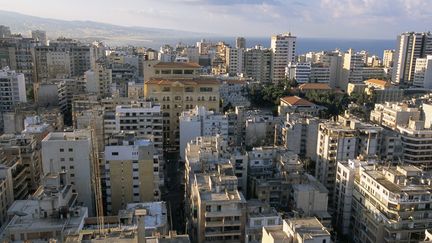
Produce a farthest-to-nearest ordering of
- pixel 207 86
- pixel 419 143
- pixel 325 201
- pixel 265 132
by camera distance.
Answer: pixel 207 86 → pixel 265 132 → pixel 419 143 → pixel 325 201

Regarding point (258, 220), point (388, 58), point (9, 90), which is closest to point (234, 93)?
point (9, 90)

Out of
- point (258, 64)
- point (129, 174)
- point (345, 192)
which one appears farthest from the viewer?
point (258, 64)

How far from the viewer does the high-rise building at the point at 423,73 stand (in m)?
67.2

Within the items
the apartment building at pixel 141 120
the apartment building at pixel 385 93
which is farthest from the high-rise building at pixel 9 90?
the apartment building at pixel 385 93

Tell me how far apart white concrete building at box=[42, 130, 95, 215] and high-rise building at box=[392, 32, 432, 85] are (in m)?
64.5

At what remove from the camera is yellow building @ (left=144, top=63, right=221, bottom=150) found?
40.0m

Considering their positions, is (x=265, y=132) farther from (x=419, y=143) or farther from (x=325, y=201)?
(x=325, y=201)

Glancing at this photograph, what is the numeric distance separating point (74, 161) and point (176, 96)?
17714 millimetres

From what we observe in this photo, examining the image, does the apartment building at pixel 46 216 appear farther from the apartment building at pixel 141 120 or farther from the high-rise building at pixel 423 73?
the high-rise building at pixel 423 73

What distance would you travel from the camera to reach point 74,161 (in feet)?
78.5

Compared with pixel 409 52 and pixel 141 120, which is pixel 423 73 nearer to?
pixel 409 52

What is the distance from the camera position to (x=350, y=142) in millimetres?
28891

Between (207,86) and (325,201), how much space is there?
20.4 m

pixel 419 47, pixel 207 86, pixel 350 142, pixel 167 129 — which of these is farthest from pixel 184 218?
pixel 419 47
